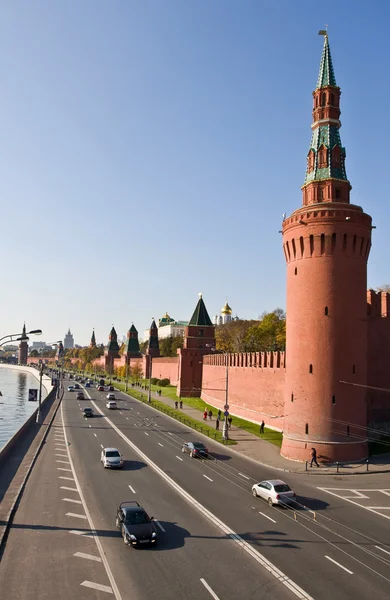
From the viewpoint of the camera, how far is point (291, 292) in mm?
38281

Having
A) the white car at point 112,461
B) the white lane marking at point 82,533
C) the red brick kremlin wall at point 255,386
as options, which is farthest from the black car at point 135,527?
the red brick kremlin wall at point 255,386

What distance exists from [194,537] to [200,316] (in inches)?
2677

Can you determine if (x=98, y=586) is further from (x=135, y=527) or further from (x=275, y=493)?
(x=275, y=493)

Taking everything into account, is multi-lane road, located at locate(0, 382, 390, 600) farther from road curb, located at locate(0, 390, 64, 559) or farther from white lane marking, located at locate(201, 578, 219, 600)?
road curb, located at locate(0, 390, 64, 559)

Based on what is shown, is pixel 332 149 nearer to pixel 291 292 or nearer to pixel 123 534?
pixel 291 292

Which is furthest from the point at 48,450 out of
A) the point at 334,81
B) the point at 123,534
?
the point at 334,81

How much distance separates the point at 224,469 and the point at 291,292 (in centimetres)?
1444

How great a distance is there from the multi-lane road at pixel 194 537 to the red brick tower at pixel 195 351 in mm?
47667

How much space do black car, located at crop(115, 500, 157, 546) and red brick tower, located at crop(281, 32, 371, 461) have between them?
1876 cm

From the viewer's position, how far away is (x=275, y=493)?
23312mm

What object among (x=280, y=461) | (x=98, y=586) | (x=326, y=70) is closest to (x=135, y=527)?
(x=98, y=586)

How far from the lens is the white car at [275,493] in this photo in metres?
23.2

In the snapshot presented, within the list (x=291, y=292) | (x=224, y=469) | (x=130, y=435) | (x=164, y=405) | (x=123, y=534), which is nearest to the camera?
(x=123, y=534)

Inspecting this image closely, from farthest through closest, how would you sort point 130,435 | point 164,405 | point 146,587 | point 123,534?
point 164,405, point 130,435, point 123,534, point 146,587
